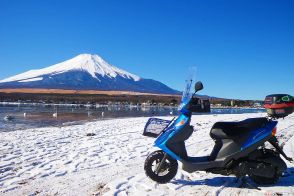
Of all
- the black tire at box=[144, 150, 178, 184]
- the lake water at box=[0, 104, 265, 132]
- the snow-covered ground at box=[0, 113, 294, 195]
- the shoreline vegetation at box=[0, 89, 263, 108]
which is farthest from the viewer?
the shoreline vegetation at box=[0, 89, 263, 108]

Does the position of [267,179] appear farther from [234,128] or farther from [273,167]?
[234,128]

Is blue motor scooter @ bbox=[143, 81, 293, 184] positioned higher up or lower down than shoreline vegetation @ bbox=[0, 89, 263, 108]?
lower down

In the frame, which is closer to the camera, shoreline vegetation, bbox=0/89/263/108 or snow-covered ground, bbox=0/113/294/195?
snow-covered ground, bbox=0/113/294/195

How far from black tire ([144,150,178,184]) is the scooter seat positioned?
2.95 ft

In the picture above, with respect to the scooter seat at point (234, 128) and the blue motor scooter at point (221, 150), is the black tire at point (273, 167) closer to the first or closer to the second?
the blue motor scooter at point (221, 150)

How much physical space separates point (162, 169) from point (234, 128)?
1449 millimetres

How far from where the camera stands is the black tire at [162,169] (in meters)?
6.48

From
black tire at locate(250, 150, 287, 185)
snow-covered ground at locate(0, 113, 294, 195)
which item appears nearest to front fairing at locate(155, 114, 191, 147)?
snow-covered ground at locate(0, 113, 294, 195)

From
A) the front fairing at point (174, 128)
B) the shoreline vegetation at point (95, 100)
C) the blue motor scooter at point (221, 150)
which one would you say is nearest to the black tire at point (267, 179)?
the blue motor scooter at point (221, 150)

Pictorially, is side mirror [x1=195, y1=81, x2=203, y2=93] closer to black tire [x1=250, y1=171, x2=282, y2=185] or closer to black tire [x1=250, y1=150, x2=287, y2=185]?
black tire [x1=250, y1=150, x2=287, y2=185]

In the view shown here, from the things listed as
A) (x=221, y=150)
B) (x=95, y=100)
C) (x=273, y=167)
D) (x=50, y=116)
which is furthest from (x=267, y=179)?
(x=95, y=100)

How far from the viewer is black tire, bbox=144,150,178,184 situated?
648 cm

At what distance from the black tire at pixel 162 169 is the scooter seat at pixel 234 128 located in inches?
35.4

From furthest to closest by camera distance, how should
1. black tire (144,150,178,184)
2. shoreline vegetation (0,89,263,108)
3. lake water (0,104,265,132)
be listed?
shoreline vegetation (0,89,263,108) → lake water (0,104,265,132) → black tire (144,150,178,184)
